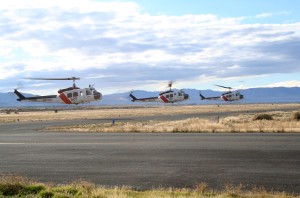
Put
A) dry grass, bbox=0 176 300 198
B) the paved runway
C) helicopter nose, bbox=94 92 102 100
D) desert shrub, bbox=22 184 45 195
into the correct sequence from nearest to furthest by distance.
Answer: dry grass, bbox=0 176 300 198 < desert shrub, bbox=22 184 45 195 < the paved runway < helicopter nose, bbox=94 92 102 100

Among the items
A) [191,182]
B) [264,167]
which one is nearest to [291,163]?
[264,167]

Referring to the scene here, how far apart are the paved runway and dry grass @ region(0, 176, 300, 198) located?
0.81 metres

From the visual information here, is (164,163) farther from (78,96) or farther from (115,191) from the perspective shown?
(78,96)

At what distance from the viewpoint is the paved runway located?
13531 millimetres

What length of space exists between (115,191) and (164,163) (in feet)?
18.5

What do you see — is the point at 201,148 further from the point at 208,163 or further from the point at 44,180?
the point at 44,180

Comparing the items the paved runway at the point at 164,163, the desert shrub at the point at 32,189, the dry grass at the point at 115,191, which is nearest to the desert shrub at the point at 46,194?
the dry grass at the point at 115,191

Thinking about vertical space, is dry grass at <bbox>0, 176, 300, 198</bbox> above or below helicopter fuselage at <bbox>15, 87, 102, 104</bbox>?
below

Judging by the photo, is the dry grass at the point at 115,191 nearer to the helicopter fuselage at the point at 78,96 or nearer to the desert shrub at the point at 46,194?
the desert shrub at the point at 46,194

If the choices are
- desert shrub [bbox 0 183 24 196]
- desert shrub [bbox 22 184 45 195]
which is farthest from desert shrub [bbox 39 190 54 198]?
desert shrub [bbox 0 183 24 196]

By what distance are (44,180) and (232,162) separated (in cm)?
730

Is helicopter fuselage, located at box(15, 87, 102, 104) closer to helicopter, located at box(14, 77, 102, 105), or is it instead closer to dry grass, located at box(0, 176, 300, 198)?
helicopter, located at box(14, 77, 102, 105)

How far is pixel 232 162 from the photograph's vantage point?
1664cm

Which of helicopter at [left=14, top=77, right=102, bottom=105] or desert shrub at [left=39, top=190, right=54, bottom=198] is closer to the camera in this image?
desert shrub at [left=39, top=190, right=54, bottom=198]
